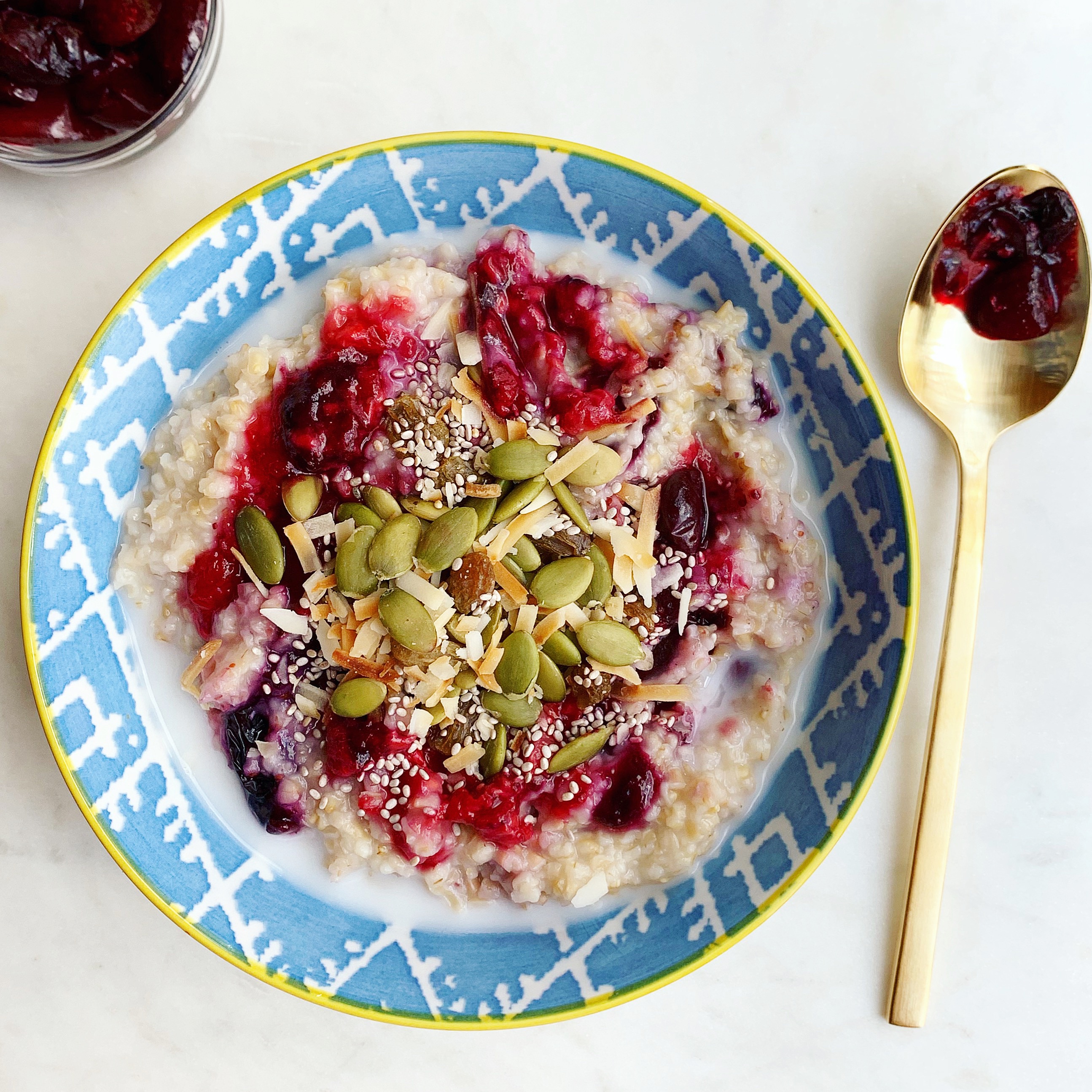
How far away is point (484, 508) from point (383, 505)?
0.67 feet

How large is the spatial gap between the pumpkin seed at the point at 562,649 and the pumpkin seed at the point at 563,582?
0.20ft

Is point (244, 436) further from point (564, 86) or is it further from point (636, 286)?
point (564, 86)

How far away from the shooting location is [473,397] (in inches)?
68.9

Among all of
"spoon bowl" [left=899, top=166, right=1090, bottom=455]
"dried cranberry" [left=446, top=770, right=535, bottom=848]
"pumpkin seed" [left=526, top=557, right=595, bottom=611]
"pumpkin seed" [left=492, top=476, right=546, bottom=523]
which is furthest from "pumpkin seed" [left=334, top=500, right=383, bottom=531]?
"spoon bowl" [left=899, top=166, right=1090, bottom=455]

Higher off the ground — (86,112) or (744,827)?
(86,112)

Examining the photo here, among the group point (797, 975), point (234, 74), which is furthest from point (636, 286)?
point (797, 975)

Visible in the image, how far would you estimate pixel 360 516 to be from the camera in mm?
1733

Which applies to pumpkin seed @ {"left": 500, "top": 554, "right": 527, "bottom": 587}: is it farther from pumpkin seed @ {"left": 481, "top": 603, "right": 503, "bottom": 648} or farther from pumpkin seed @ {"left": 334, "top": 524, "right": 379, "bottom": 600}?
pumpkin seed @ {"left": 334, "top": 524, "right": 379, "bottom": 600}

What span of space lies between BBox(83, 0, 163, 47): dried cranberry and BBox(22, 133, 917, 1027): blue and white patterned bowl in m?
0.39

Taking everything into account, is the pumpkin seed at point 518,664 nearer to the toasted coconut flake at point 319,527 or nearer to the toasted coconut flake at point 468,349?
the toasted coconut flake at point 319,527

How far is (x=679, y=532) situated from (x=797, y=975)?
1077mm

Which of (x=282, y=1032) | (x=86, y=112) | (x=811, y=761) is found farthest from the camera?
(x=282, y=1032)

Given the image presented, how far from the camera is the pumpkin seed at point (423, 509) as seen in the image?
5.73 ft

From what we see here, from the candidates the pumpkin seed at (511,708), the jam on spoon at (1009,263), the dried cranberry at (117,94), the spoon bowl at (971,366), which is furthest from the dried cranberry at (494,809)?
the dried cranberry at (117,94)
